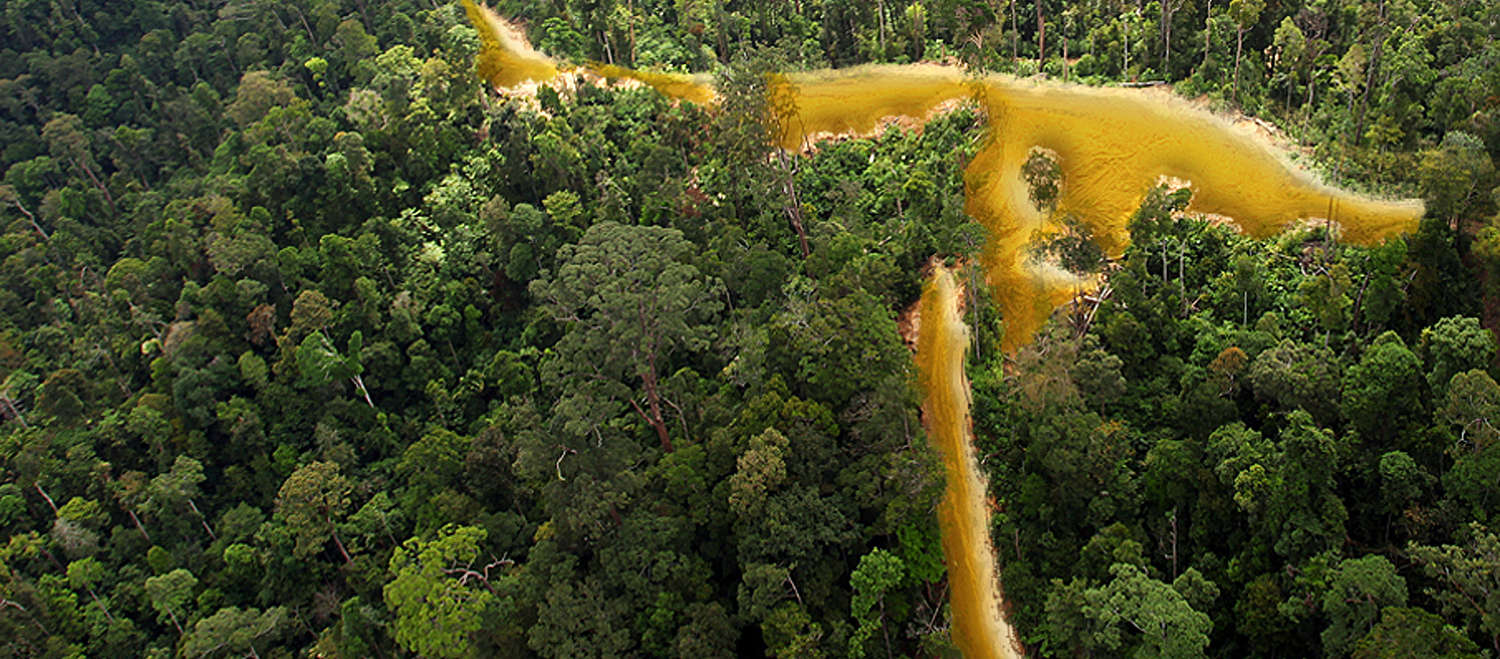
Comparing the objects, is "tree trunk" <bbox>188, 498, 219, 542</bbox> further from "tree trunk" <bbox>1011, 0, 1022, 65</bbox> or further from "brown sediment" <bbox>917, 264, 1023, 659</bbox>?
"tree trunk" <bbox>1011, 0, 1022, 65</bbox>

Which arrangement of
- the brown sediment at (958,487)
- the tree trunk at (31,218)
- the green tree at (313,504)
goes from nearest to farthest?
the brown sediment at (958,487), the green tree at (313,504), the tree trunk at (31,218)

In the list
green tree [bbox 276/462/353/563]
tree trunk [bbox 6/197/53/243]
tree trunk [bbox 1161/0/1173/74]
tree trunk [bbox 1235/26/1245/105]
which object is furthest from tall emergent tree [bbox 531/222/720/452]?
tree trunk [bbox 6/197/53/243]

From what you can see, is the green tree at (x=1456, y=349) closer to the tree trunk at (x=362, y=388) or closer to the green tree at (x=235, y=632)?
the tree trunk at (x=362, y=388)

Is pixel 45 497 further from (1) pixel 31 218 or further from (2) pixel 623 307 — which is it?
(2) pixel 623 307

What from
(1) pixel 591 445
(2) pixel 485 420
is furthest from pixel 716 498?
(2) pixel 485 420

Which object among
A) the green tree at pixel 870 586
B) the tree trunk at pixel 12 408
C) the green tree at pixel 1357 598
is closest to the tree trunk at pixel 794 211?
the green tree at pixel 870 586

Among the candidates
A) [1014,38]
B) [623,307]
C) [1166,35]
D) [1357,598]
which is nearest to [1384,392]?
[1357,598]
